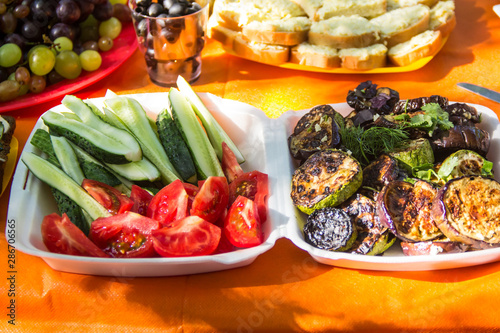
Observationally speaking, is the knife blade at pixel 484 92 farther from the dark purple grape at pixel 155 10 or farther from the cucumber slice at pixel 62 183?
the cucumber slice at pixel 62 183

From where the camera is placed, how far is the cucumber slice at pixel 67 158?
5.34ft

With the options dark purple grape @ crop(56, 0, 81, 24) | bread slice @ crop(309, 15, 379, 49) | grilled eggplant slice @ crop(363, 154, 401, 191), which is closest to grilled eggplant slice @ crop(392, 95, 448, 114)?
grilled eggplant slice @ crop(363, 154, 401, 191)

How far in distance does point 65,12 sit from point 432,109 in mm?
1948

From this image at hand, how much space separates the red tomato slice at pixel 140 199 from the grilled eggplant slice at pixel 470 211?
97 cm

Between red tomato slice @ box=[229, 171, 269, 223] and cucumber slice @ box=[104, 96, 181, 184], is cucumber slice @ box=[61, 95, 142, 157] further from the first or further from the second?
red tomato slice @ box=[229, 171, 269, 223]

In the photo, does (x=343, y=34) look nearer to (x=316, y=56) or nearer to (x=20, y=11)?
(x=316, y=56)

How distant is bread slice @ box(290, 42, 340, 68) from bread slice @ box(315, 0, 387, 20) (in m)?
0.32

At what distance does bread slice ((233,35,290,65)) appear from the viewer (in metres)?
2.54

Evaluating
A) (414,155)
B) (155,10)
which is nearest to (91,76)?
(155,10)

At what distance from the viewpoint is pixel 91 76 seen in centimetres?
247

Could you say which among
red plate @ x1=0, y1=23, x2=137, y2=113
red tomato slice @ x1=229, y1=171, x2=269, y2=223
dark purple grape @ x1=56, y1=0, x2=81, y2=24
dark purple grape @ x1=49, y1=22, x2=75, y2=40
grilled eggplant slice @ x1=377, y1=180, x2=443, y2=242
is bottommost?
red plate @ x1=0, y1=23, x2=137, y2=113

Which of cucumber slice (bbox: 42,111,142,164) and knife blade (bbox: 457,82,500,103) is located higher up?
cucumber slice (bbox: 42,111,142,164)

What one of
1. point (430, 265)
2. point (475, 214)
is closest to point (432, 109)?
point (475, 214)

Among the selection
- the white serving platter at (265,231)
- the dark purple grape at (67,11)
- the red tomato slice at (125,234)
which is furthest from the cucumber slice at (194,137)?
the dark purple grape at (67,11)
